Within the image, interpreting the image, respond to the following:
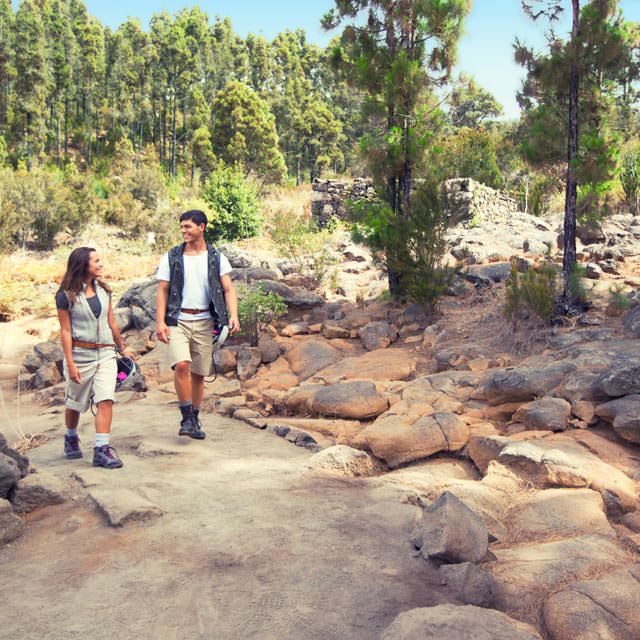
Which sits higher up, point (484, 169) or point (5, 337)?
point (484, 169)

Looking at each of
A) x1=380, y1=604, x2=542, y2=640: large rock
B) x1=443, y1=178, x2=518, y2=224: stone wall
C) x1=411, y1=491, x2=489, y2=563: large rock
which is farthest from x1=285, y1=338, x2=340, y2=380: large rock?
x1=443, y1=178, x2=518, y2=224: stone wall

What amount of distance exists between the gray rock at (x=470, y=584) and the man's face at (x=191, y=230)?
2.95 metres

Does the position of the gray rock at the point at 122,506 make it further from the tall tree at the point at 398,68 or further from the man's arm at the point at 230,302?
the tall tree at the point at 398,68

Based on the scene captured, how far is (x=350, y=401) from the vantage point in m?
5.17

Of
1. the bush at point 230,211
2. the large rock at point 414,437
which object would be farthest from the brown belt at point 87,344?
the bush at point 230,211

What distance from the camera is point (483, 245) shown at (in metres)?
11.8

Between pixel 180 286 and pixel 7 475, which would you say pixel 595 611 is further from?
pixel 180 286

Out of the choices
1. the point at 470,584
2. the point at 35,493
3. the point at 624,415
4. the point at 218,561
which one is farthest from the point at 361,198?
the point at 470,584

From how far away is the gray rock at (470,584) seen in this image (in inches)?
84.0

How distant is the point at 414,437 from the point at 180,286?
205 centimetres

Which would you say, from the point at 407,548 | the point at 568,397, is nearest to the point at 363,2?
the point at 568,397

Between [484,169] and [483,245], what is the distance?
888 centimetres

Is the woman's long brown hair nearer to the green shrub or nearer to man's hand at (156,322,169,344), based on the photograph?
man's hand at (156,322,169,344)

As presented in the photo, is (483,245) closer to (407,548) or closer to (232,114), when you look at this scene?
(407,548)
